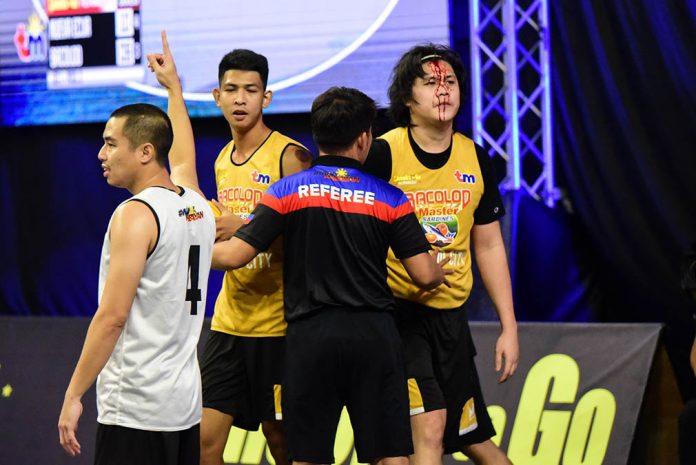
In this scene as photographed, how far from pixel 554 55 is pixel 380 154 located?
2659 millimetres

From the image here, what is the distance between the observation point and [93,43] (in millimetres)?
7395

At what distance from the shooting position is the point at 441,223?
13.0 feet

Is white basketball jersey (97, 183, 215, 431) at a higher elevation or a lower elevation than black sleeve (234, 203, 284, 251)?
lower

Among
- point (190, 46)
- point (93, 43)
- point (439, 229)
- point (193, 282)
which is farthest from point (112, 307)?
point (93, 43)

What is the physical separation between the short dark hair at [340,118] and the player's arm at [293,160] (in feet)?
1.67

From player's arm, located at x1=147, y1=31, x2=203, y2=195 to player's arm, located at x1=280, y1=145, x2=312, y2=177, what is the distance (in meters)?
0.40

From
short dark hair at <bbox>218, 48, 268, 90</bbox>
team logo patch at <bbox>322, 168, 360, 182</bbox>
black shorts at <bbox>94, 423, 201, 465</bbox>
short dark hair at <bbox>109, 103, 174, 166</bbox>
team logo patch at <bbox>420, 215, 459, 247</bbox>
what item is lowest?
black shorts at <bbox>94, 423, 201, 465</bbox>

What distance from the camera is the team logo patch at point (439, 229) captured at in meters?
3.97

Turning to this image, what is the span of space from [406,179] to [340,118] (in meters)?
0.51

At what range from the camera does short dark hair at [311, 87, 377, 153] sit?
11.7ft

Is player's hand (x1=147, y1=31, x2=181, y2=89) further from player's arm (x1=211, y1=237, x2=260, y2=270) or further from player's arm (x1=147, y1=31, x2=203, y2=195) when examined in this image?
player's arm (x1=211, y1=237, x2=260, y2=270)

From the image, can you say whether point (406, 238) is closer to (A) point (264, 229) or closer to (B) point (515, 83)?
(A) point (264, 229)

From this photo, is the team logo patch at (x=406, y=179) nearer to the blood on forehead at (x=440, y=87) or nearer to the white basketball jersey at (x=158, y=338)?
the blood on forehead at (x=440, y=87)

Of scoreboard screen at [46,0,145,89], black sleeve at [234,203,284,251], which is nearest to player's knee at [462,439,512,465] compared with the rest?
black sleeve at [234,203,284,251]
